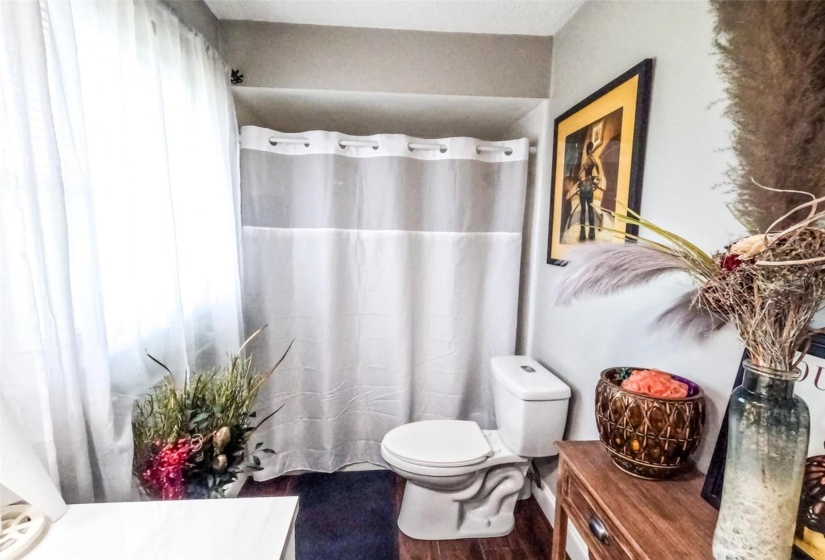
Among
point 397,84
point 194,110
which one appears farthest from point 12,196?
point 397,84

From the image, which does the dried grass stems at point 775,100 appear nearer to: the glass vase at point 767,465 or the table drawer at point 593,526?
the glass vase at point 767,465

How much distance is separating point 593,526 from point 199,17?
2.22 meters

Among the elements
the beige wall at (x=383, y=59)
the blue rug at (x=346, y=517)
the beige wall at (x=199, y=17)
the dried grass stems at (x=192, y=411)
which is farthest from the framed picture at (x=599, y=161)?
the beige wall at (x=199, y=17)

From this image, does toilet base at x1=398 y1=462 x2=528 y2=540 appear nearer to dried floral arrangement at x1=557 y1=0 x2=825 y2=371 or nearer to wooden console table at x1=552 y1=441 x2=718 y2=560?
wooden console table at x1=552 y1=441 x2=718 y2=560

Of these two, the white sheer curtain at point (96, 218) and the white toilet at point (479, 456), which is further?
the white toilet at point (479, 456)

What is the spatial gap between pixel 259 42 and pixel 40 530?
1.88 metres

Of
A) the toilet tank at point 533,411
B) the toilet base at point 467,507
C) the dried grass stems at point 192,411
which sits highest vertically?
the dried grass stems at point 192,411

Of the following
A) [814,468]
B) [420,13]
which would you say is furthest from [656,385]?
[420,13]

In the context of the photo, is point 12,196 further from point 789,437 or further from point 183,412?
point 789,437

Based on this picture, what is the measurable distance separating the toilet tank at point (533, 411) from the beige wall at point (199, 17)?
194cm

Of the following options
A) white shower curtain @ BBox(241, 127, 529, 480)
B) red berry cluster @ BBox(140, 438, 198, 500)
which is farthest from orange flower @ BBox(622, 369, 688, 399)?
red berry cluster @ BBox(140, 438, 198, 500)

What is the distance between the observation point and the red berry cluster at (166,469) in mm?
1000

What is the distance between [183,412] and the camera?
1087 mm

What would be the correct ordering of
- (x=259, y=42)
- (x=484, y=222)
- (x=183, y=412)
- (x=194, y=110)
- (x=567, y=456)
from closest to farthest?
(x=567, y=456)
(x=183, y=412)
(x=194, y=110)
(x=259, y=42)
(x=484, y=222)
